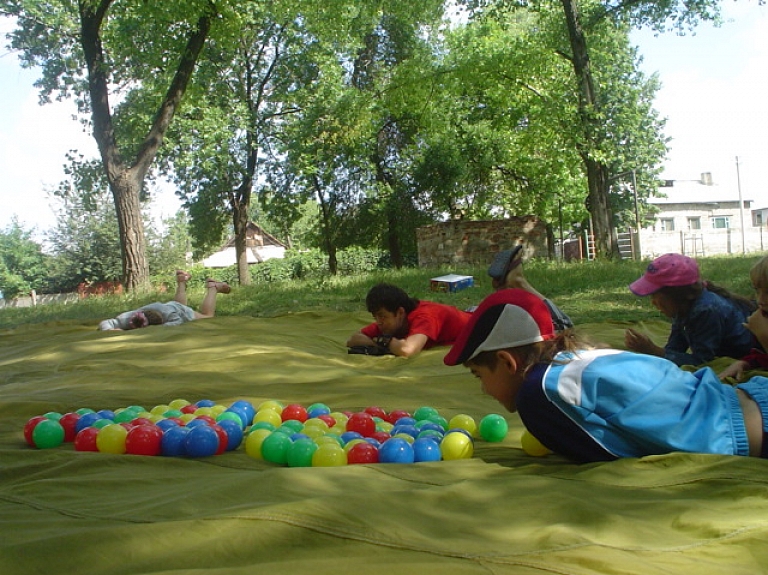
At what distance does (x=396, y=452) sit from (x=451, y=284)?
834 cm

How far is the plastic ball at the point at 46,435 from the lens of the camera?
3.22 m

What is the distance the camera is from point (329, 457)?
2.75 metres

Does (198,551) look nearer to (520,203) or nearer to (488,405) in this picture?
(488,405)

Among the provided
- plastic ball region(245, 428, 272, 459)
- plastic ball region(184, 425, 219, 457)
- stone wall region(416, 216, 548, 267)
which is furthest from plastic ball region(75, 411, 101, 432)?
stone wall region(416, 216, 548, 267)

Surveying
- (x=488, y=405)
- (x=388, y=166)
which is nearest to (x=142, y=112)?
(x=388, y=166)

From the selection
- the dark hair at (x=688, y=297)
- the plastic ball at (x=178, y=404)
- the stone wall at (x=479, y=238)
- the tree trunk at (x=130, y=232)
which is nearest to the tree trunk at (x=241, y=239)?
the stone wall at (x=479, y=238)

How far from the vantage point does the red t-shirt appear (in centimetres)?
597

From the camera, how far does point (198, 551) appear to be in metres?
1.53

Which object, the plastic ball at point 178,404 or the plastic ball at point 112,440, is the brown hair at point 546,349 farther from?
the plastic ball at point 178,404

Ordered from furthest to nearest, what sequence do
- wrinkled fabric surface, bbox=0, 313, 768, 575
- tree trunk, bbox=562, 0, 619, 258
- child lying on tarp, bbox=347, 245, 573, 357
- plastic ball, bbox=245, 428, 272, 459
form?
tree trunk, bbox=562, 0, 619, 258 < child lying on tarp, bbox=347, 245, 573, 357 < plastic ball, bbox=245, 428, 272, 459 < wrinkled fabric surface, bbox=0, 313, 768, 575

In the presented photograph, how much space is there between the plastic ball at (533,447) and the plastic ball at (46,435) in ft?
6.98

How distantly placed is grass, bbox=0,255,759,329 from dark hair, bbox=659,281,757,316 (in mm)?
3426

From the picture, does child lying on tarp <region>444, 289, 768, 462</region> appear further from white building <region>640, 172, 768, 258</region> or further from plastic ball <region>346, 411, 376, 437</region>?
white building <region>640, 172, 768, 258</region>

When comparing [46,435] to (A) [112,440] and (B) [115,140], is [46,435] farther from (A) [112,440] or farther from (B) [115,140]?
(B) [115,140]
